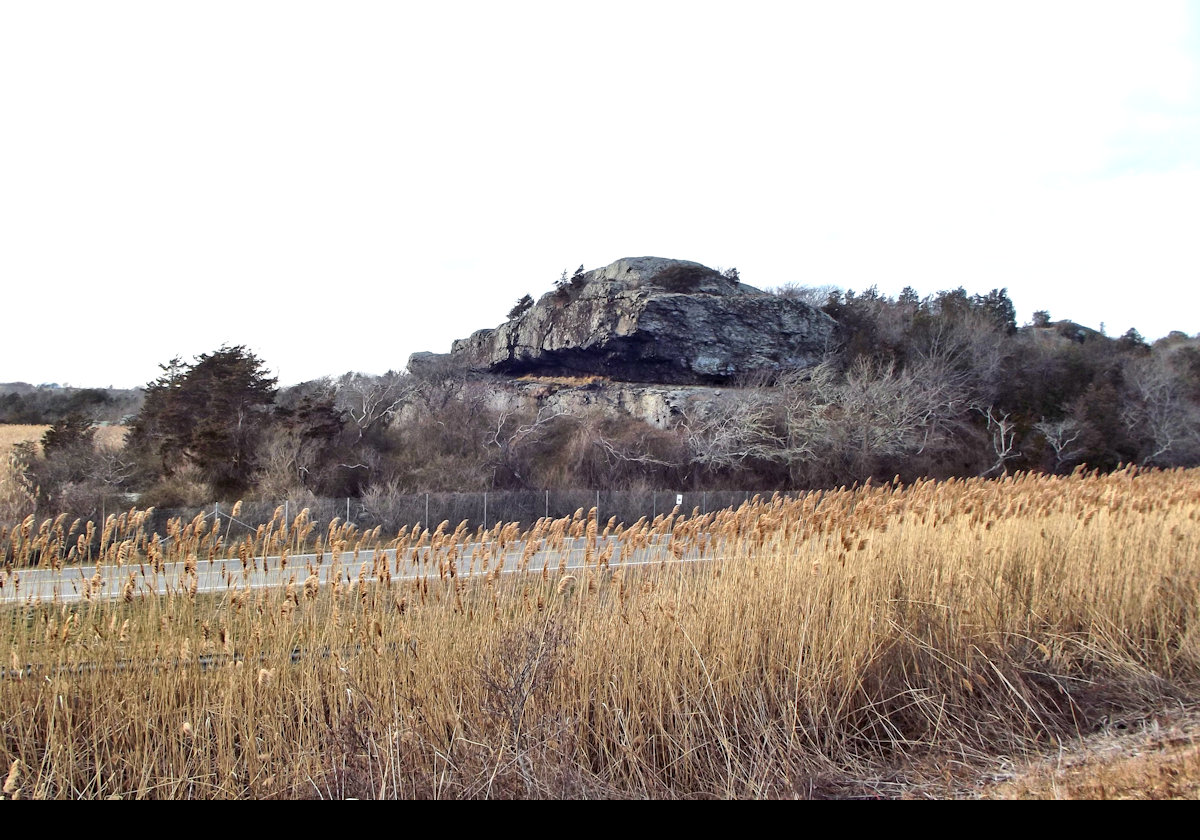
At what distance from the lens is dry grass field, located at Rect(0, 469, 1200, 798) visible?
151 inches

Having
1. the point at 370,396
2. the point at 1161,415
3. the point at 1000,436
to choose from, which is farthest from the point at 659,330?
the point at 1161,415

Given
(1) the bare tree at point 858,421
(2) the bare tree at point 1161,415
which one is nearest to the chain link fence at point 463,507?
(1) the bare tree at point 858,421

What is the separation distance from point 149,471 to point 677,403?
18.0m

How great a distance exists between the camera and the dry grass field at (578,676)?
385cm

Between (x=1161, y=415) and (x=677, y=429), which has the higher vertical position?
(x=1161, y=415)

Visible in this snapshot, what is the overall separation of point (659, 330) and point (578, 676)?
30733 millimetres

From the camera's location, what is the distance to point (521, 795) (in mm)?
3824

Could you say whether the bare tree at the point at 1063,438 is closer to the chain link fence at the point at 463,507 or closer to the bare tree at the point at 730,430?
the bare tree at the point at 730,430

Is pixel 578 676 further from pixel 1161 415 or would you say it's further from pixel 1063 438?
pixel 1161 415

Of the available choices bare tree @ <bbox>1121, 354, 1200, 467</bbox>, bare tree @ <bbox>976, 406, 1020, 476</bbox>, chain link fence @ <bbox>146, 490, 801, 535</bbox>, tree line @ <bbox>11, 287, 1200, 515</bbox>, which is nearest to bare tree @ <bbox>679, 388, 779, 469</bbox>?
tree line @ <bbox>11, 287, 1200, 515</bbox>

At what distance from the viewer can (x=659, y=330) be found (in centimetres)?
3447

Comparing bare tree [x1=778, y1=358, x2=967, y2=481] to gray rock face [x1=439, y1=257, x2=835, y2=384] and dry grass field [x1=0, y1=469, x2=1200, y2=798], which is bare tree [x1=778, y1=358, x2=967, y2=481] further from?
dry grass field [x1=0, y1=469, x2=1200, y2=798]

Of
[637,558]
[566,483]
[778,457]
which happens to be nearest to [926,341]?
[778,457]
